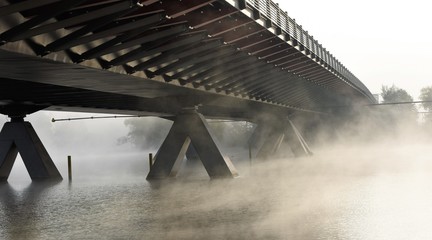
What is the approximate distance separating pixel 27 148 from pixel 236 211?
2157 cm

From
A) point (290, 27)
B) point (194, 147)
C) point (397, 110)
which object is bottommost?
point (194, 147)

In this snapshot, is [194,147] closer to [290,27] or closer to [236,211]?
[290,27]

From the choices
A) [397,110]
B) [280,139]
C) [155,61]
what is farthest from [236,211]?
[397,110]

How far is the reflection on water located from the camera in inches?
442

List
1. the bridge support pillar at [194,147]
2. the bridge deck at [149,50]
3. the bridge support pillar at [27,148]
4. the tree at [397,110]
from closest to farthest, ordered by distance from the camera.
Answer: the bridge deck at [149,50], the bridge support pillar at [194,147], the bridge support pillar at [27,148], the tree at [397,110]

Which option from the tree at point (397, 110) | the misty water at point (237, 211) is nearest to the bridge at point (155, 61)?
the misty water at point (237, 211)

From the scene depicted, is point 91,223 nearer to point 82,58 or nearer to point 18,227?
→ point 18,227

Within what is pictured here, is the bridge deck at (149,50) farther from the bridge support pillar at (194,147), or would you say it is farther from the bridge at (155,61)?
the bridge support pillar at (194,147)

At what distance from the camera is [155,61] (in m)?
17.8

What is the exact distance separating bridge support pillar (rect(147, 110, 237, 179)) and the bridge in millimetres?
60

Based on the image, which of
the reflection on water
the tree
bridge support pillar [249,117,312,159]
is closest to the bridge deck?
the reflection on water

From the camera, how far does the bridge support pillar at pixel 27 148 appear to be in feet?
105

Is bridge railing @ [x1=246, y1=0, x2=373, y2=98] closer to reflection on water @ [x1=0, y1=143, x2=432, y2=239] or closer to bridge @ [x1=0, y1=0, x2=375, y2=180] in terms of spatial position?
bridge @ [x1=0, y1=0, x2=375, y2=180]

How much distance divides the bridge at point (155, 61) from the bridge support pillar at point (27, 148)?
2.8 inches
